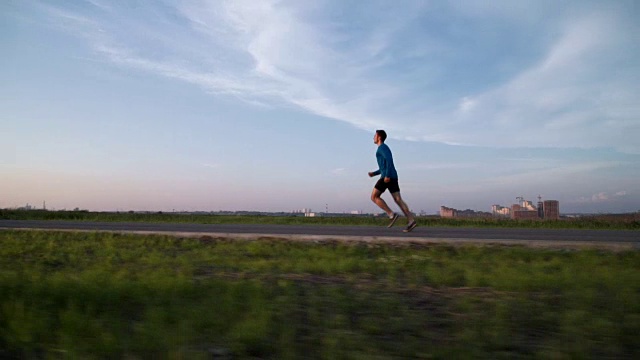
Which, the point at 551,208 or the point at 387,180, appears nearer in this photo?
the point at 387,180

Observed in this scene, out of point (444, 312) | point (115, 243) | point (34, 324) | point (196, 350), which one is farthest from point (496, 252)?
point (115, 243)

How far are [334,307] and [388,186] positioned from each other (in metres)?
6.95

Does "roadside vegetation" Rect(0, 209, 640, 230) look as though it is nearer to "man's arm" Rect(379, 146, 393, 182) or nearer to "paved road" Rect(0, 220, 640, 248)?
"paved road" Rect(0, 220, 640, 248)

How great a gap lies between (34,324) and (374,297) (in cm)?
309

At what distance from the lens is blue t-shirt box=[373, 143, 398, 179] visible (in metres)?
11.4

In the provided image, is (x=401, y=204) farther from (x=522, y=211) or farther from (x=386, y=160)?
(x=522, y=211)

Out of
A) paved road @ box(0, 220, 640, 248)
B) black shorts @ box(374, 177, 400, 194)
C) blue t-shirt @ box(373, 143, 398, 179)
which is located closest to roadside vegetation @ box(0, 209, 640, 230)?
paved road @ box(0, 220, 640, 248)

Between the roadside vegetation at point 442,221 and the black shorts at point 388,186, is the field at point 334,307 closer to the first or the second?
the black shorts at point 388,186

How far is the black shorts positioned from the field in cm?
339

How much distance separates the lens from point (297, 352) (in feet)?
11.5

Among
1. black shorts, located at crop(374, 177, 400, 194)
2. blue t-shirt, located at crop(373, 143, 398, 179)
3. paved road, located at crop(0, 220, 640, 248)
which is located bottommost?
paved road, located at crop(0, 220, 640, 248)

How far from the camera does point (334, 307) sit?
4.74 m

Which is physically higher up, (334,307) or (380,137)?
(380,137)

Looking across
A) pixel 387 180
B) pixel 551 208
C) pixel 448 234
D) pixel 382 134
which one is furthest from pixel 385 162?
pixel 551 208
